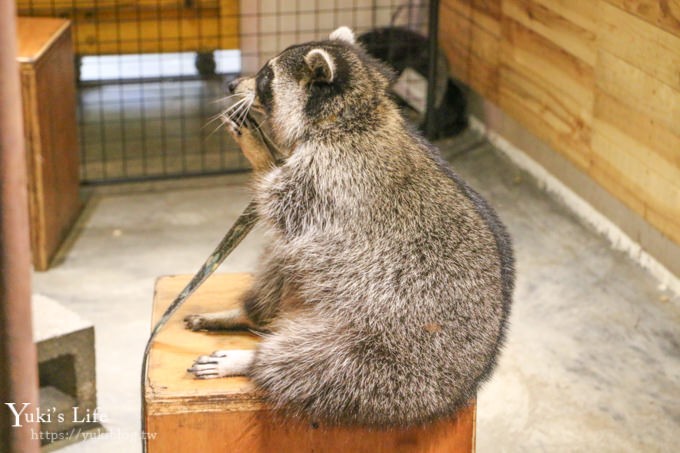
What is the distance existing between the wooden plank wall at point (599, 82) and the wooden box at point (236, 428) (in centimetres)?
190

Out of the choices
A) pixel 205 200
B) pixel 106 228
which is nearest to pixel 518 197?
pixel 205 200

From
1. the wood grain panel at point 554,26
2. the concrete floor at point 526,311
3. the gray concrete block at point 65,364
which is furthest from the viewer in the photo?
the wood grain panel at point 554,26

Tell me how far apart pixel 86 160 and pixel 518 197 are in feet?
6.87

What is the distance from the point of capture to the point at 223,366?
1.93 metres

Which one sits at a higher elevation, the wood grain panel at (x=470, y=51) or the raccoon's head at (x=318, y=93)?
the raccoon's head at (x=318, y=93)

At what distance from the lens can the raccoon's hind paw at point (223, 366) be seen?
1.92m

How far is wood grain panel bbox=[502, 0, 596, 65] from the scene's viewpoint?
13.2 ft

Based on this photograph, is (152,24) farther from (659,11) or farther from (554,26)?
(659,11)

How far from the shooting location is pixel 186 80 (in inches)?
216

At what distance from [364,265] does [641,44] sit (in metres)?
2.14

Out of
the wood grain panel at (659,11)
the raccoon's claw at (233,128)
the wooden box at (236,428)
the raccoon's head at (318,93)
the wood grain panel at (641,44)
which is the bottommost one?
the wooden box at (236,428)

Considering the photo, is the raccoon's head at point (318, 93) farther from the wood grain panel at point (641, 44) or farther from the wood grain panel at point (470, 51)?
the wood grain panel at point (470, 51)

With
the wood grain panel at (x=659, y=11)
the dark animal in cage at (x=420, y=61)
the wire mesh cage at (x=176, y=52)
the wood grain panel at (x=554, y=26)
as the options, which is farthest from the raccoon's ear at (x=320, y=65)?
the dark animal in cage at (x=420, y=61)

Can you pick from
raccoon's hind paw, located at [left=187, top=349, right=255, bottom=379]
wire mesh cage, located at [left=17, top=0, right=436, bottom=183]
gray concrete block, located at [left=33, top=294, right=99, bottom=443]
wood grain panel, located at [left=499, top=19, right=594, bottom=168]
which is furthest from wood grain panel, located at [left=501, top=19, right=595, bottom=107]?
raccoon's hind paw, located at [left=187, top=349, right=255, bottom=379]
